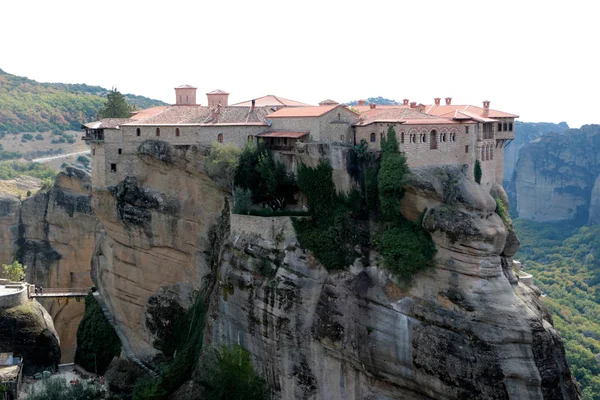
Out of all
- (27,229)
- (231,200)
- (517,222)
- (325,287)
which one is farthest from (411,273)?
(517,222)

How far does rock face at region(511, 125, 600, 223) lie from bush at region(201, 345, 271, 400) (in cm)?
7428

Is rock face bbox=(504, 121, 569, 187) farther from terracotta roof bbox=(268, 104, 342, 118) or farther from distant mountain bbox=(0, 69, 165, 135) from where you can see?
terracotta roof bbox=(268, 104, 342, 118)

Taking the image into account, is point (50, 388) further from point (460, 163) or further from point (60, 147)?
point (60, 147)

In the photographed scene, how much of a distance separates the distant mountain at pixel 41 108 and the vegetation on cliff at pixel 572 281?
55934mm

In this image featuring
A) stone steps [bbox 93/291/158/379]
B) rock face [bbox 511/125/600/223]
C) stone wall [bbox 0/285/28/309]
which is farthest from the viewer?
rock face [bbox 511/125/600/223]

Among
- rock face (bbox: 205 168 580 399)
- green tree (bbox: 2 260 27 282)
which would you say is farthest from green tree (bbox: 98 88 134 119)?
rock face (bbox: 205 168 580 399)

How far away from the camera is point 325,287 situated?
1580 inches

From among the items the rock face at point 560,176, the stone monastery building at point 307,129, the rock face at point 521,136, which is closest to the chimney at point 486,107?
the stone monastery building at point 307,129

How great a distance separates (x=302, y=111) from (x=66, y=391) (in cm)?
1904

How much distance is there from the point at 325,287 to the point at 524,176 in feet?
272

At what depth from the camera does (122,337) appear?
168 ft

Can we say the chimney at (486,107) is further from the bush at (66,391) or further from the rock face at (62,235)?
the rock face at (62,235)

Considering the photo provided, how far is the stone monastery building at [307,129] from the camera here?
39844 millimetres

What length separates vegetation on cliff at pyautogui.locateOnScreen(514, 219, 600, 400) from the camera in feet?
205
